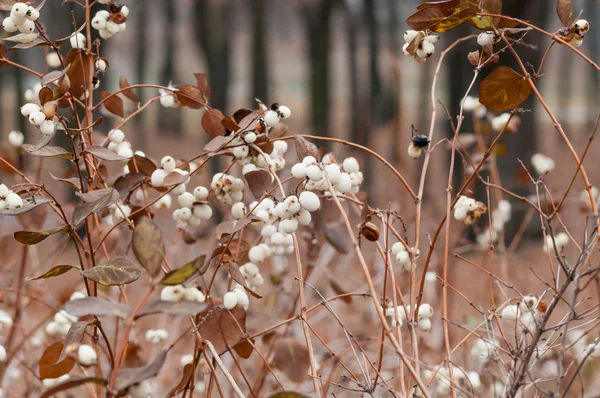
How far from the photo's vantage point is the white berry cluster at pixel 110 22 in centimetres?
120

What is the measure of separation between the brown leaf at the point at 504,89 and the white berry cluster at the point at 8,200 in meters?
0.70

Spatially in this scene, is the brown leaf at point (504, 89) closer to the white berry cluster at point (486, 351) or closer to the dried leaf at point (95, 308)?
the white berry cluster at point (486, 351)

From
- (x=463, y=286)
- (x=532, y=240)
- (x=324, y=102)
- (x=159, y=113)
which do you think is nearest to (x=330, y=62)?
(x=324, y=102)

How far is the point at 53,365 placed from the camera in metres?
1.03

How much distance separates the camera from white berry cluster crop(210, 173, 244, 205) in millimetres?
1136

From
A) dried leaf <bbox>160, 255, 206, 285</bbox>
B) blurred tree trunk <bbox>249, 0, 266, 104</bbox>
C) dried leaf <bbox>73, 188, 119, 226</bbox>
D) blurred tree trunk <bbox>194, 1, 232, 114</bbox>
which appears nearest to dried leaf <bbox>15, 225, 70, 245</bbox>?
dried leaf <bbox>73, 188, 119, 226</bbox>

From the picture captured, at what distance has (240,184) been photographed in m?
1.15

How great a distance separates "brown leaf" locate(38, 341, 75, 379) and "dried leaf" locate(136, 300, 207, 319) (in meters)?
0.35

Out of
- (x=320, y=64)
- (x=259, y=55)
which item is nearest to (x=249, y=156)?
(x=259, y=55)

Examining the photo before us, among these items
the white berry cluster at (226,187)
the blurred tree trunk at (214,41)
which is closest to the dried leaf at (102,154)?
the white berry cluster at (226,187)

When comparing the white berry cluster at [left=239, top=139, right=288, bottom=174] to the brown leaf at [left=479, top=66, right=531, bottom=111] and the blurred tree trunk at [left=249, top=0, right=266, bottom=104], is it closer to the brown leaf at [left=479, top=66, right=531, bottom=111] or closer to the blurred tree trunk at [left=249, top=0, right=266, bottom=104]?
the brown leaf at [left=479, top=66, right=531, bottom=111]

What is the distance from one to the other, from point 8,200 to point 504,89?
2.49 feet

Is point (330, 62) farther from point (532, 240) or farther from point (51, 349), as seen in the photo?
point (51, 349)

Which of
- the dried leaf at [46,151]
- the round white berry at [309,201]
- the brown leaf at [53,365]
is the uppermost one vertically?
the dried leaf at [46,151]
